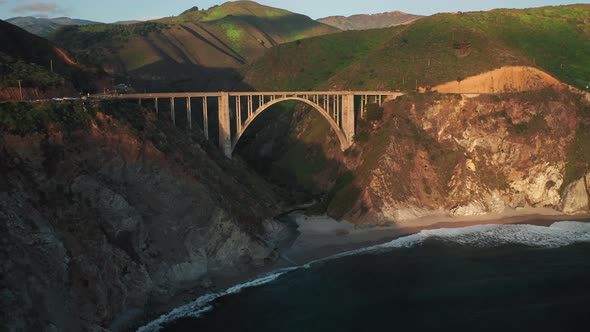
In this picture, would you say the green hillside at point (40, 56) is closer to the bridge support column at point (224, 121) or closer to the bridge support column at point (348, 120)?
the bridge support column at point (224, 121)

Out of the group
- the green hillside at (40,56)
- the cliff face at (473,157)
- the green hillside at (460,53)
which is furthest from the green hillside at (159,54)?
the cliff face at (473,157)

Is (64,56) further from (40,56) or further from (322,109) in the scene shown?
(322,109)

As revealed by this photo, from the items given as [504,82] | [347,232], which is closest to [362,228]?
[347,232]

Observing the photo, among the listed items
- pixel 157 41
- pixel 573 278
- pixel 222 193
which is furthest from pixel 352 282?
pixel 157 41

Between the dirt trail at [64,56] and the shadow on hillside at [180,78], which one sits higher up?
the dirt trail at [64,56]

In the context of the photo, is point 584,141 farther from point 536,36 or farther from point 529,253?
point 536,36
